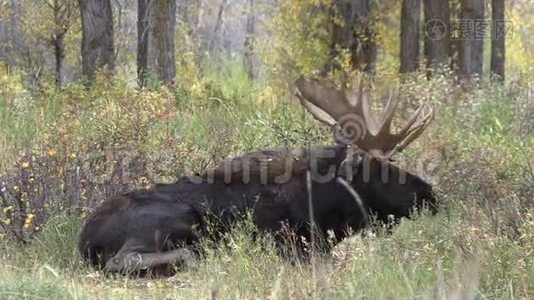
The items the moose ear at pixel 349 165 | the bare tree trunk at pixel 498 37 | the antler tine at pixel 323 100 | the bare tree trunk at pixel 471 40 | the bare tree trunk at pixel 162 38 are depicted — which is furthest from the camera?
the bare tree trunk at pixel 498 37

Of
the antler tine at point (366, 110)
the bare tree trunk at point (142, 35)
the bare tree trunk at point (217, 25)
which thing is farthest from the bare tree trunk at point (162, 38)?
the bare tree trunk at point (217, 25)

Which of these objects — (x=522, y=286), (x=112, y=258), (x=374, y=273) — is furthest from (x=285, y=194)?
(x=522, y=286)

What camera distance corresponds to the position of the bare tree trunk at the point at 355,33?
75.4 ft

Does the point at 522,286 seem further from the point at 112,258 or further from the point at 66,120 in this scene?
the point at 66,120

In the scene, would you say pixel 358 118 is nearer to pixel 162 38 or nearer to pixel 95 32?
pixel 162 38

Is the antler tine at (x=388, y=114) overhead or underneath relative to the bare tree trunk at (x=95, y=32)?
underneath

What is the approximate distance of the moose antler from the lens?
331 inches

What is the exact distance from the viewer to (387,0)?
24.3m

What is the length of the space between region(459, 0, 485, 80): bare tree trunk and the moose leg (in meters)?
13.3

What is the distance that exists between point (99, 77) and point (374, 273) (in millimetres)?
9403

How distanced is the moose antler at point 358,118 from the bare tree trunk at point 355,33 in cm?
1397

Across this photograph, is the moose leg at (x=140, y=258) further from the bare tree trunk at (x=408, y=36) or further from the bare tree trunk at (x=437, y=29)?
the bare tree trunk at (x=408, y=36)

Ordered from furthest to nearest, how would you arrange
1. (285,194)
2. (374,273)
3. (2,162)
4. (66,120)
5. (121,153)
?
(66,120)
(2,162)
(121,153)
(285,194)
(374,273)

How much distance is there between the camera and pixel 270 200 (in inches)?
311
